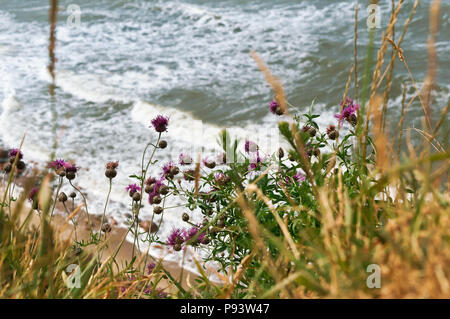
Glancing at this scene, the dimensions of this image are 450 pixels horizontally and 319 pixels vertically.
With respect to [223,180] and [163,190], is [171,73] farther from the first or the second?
[223,180]

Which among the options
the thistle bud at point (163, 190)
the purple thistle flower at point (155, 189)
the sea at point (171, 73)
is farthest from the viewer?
the sea at point (171, 73)

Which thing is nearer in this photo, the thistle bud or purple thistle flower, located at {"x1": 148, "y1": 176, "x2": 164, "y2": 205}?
the thistle bud

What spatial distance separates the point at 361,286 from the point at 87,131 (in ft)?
23.4

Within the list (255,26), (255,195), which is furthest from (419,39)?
(255,195)

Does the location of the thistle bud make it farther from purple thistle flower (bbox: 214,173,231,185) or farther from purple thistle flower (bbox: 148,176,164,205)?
purple thistle flower (bbox: 214,173,231,185)

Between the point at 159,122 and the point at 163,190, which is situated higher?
the point at 159,122

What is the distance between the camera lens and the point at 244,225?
2.27 m

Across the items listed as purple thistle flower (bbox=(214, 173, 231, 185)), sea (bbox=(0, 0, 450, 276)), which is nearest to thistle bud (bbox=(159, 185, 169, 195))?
purple thistle flower (bbox=(214, 173, 231, 185))

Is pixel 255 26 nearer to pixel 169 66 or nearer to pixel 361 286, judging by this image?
pixel 169 66

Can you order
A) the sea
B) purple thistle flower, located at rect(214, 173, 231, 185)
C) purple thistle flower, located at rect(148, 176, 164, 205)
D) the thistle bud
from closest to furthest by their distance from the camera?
1. purple thistle flower, located at rect(214, 173, 231, 185)
2. the thistle bud
3. purple thistle flower, located at rect(148, 176, 164, 205)
4. the sea

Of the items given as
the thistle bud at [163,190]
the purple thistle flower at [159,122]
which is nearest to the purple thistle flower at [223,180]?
the thistle bud at [163,190]

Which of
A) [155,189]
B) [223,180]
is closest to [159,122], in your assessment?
[155,189]

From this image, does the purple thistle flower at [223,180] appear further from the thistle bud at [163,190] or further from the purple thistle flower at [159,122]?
the purple thistle flower at [159,122]

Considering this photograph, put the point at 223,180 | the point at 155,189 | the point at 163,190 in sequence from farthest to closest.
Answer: the point at 155,189 < the point at 163,190 < the point at 223,180
